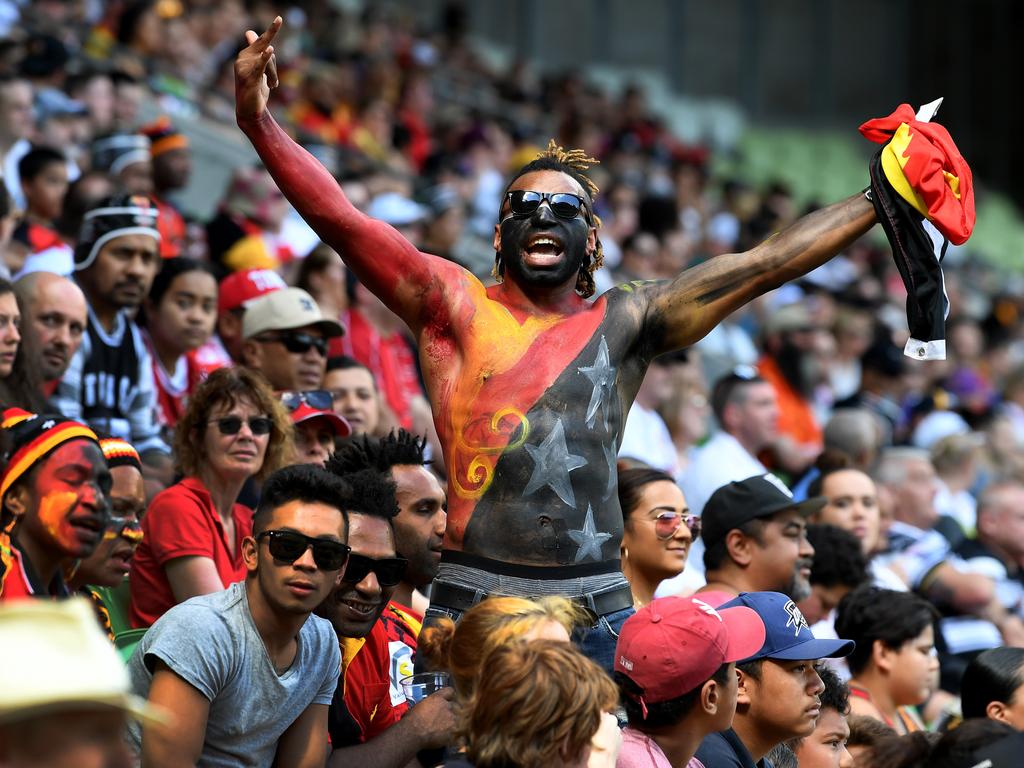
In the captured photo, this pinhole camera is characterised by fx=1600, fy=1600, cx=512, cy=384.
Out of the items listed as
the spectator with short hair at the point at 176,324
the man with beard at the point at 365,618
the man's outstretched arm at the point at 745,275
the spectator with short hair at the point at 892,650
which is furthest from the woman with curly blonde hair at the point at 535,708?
the spectator with short hair at the point at 176,324

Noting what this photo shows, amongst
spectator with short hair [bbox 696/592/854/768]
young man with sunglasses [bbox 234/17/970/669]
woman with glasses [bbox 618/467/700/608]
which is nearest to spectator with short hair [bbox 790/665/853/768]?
spectator with short hair [bbox 696/592/854/768]

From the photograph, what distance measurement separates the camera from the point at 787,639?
4922 millimetres

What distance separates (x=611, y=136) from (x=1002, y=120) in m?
11.4

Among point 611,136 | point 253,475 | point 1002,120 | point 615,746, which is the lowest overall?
point 615,746

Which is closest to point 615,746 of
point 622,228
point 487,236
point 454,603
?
point 454,603

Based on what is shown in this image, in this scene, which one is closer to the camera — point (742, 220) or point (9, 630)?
point (9, 630)

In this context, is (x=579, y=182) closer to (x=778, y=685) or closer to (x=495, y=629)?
(x=495, y=629)

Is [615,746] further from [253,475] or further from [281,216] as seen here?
[281,216]

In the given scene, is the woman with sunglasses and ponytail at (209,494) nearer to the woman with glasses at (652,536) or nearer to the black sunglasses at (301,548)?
the black sunglasses at (301,548)

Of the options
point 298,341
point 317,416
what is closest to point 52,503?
point 317,416

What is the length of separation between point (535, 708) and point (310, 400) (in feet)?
10.4

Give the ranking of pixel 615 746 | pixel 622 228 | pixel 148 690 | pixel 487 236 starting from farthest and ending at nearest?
pixel 622 228 < pixel 487 236 < pixel 148 690 < pixel 615 746

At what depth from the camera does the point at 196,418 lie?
5836 millimetres

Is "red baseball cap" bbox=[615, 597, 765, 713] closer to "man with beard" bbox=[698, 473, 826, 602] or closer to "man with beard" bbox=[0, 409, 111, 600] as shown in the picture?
"man with beard" bbox=[0, 409, 111, 600]
